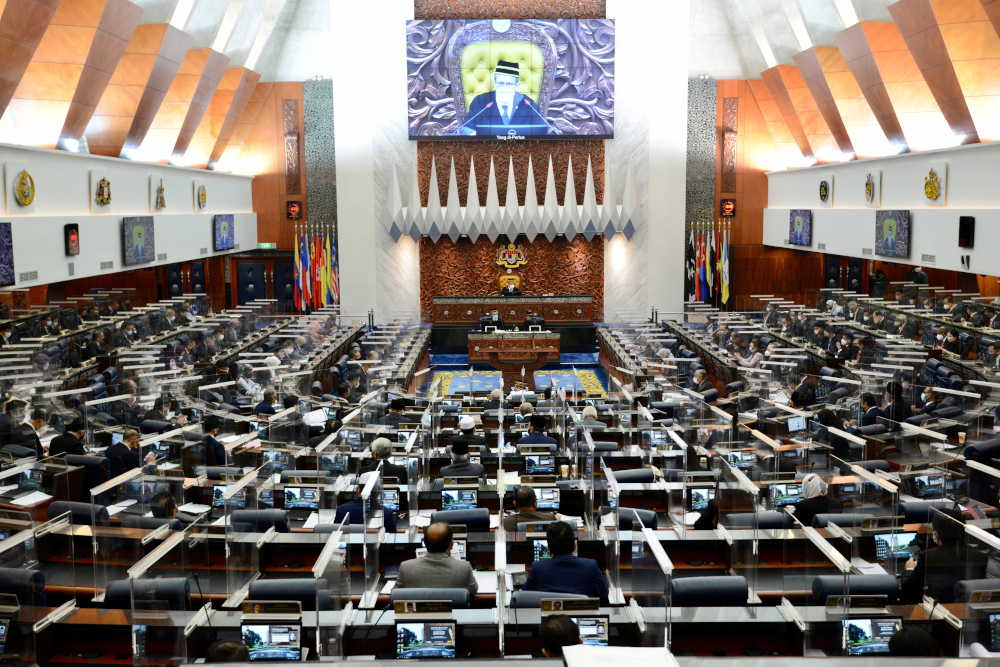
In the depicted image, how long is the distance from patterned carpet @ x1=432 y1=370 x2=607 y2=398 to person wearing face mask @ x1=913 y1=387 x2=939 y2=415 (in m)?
6.21

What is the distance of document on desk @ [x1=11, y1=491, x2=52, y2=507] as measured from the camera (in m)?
6.76

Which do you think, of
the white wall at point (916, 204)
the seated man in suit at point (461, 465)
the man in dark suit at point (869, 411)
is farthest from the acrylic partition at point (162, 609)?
the white wall at point (916, 204)

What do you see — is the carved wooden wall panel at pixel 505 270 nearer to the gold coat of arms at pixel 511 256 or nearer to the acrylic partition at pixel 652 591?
the gold coat of arms at pixel 511 256

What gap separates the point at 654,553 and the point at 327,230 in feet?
70.6

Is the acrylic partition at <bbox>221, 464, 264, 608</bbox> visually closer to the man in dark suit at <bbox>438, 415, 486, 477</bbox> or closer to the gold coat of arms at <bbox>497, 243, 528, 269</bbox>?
the man in dark suit at <bbox>438, 415, 486, 477</bbox>

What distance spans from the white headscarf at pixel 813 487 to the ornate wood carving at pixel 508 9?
19.3 metres

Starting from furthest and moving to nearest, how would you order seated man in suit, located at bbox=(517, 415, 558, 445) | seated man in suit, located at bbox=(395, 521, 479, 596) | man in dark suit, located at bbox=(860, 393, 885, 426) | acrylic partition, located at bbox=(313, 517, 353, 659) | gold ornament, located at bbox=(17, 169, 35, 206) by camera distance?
1. gold ornament, located at bbox=(17, 169, 35, 206)
2. man in dark suit, located at bbox=(860, 393, 885, 426)
3. seated man in suit, located at bbox=(517, 415, 558, 445)
4. seated man in suit, located at bbox=(395, 521, 479, 596)
5. acrylic partition, located at bbox=(313, 517, 353, 659)

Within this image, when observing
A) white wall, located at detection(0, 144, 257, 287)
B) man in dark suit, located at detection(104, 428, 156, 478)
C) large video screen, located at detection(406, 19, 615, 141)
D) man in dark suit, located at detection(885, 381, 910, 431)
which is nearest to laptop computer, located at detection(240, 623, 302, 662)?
man in dark suit, located at detection(104, 428, 156, 478)

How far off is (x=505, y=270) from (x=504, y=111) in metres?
4.40

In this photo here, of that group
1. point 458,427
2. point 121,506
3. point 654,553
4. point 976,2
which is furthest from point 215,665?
point 976,2

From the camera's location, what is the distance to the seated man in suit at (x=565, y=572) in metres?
4.91

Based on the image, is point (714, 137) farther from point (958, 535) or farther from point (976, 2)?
point (958, 535)

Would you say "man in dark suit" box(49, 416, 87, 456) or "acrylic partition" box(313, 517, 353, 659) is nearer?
"acrylic partition" box(313, 517, 353, 659)

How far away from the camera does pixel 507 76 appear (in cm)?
2305
